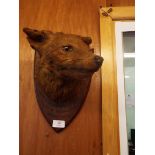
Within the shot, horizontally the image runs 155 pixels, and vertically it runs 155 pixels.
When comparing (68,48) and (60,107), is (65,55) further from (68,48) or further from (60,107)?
(60,107)

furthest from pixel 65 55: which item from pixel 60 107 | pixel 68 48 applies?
pixel 60 107

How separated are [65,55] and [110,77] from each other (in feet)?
1.09

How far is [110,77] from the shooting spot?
46.9 inches

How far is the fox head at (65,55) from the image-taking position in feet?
2.97

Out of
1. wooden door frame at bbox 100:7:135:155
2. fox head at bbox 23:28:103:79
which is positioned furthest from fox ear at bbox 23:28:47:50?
wooden door frame at bbox 100:7:135:155

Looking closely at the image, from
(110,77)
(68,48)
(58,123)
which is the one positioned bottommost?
(58,123)

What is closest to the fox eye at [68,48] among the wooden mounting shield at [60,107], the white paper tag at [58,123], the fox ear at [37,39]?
the fox ear at [37,39]

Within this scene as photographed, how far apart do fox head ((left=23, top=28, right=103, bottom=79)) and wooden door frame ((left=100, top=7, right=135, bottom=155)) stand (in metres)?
0.19

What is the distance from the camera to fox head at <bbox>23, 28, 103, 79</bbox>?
91cm
